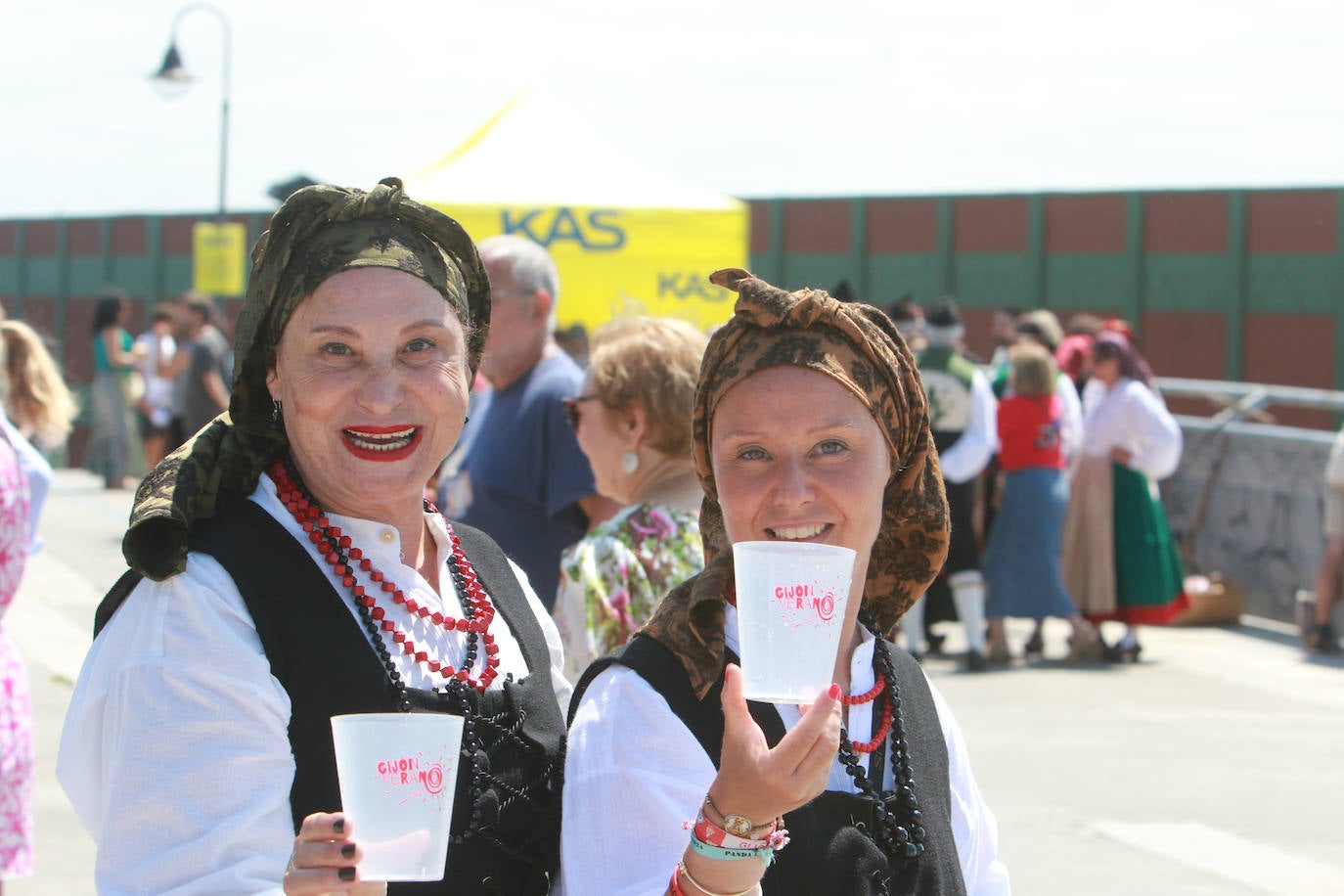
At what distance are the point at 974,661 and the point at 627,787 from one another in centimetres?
778

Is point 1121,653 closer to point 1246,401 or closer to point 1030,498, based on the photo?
point 1030,498

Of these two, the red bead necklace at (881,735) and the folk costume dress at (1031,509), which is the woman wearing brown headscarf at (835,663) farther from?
the folk costume dress at (1031,509)

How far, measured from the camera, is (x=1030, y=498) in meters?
9.62

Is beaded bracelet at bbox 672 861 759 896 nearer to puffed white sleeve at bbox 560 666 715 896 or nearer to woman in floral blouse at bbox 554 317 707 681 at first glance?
puffed white sleeve at bbox 560 666 715 896

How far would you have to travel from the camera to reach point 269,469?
238cm

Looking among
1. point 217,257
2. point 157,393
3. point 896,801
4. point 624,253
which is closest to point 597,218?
point 624,253

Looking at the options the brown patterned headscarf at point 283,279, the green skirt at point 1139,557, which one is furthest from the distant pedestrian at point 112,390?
the brown patterned headscarf at point 283,279

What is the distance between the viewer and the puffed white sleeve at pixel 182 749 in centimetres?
194

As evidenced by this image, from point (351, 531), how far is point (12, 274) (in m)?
35.1

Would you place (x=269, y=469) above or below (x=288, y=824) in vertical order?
above

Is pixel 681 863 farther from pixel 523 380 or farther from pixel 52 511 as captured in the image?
pixel 52 511

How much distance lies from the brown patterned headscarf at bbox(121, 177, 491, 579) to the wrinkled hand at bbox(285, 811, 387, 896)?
563 millimetres

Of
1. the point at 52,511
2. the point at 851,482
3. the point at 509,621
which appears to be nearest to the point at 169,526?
the point at 509,621

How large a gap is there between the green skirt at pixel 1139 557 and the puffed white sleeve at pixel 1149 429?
0.16m
